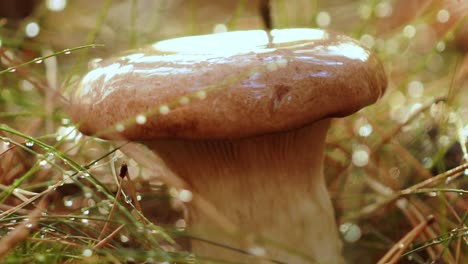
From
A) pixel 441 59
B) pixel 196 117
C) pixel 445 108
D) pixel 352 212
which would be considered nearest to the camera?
pixel 196 117

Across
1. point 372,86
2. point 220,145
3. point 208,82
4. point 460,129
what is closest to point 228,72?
point 208,82

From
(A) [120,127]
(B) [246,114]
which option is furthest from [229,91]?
(A) [120,127]

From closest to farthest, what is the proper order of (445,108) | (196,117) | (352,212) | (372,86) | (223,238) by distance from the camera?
(196,117)
(372,86)
(223,238)
(445,108)
(352,212)

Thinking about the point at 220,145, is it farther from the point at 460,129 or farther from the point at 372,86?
the point at 460,129

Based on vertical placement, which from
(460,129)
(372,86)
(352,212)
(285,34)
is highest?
(285,34)

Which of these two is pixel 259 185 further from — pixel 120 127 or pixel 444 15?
pixel 444 15

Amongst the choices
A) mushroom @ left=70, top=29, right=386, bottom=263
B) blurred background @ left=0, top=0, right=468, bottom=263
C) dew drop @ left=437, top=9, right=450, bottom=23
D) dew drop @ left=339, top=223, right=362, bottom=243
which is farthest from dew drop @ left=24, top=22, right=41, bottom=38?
dew drop @ left=437, top=9, right=450, bottom=23

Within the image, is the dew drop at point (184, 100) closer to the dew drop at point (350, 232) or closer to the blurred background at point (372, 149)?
the blurred background at point (372, 149)
